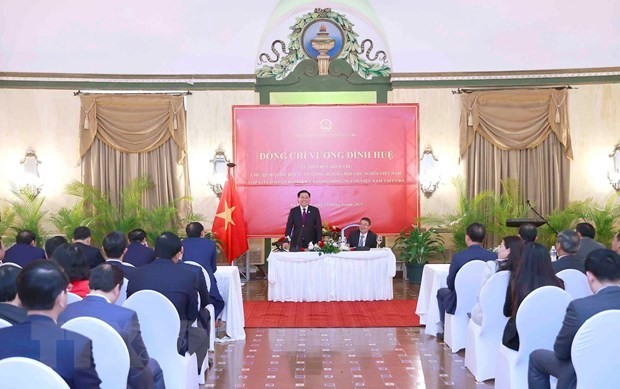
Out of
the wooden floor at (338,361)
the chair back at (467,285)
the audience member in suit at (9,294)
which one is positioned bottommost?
the wooden floor at (338,361)

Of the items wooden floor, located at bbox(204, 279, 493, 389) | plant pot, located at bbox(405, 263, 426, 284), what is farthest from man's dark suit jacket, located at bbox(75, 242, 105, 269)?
plant pot, located at bbox(405, 263, 426, 284)

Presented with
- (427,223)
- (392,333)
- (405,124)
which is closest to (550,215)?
(427,223)

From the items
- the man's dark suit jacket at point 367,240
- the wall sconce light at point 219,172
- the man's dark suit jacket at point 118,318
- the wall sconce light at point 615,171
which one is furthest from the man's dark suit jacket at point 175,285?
the wall sconce light at point 615,171

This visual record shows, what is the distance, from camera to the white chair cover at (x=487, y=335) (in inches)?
209

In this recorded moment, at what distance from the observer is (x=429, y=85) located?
1196 centimetres

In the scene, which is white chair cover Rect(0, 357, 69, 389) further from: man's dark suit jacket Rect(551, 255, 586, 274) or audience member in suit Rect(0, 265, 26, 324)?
man's dark suit jacket Rect(551, 255, 586, 274)

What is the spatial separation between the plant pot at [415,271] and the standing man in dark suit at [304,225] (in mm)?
2008

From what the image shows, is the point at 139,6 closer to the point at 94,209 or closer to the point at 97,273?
the point at 94,209

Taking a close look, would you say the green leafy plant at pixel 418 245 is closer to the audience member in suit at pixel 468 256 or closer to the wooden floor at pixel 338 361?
the wooden floor at pixel 338 361

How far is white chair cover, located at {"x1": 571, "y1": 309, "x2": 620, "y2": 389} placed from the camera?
3316mm

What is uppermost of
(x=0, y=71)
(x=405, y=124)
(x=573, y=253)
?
(x=0, y=71)

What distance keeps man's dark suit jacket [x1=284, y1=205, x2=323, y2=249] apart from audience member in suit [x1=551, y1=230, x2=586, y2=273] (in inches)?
195

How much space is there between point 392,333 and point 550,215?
525 centimetres

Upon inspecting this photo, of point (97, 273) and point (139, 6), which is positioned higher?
point (139, 6)
